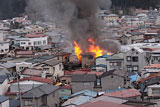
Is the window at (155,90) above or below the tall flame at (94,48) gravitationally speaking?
below

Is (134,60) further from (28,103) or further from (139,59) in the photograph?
(28,103)

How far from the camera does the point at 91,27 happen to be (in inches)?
1035

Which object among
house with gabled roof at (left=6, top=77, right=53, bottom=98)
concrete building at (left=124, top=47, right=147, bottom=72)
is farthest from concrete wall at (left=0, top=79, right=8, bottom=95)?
concrete building at (left=124, top=47, right=147, bottom=72)

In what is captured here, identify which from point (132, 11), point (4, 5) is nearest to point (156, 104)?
point (132, 11)

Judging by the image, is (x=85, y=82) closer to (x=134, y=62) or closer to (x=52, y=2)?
(x=134, y=62)

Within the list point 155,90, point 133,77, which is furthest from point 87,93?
point 133,77

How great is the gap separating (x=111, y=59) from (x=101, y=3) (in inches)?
331

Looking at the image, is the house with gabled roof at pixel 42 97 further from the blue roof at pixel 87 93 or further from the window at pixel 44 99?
the blue roof at pixel 87 93

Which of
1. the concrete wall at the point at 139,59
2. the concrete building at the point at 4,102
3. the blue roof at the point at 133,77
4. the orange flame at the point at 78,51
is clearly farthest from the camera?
the orange flame at the point at 78,51

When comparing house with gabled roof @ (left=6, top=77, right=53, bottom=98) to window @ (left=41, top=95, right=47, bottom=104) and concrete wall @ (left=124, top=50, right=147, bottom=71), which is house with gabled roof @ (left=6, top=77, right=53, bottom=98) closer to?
window @ (left=41, top=95, right=47, bottom=104)

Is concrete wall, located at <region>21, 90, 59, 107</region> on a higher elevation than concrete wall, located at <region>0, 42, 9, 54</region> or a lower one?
lower

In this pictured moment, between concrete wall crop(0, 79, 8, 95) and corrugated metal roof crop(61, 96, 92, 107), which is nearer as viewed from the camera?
corrugated metal roof crop(61, 96, 92, 107)

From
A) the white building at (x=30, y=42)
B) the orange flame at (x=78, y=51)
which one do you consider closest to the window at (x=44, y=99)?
the orange flame at (x=78, y=51)

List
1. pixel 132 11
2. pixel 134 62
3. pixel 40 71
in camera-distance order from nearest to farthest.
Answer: pixel 40 71, pixel 134 62, pixel 132 11
